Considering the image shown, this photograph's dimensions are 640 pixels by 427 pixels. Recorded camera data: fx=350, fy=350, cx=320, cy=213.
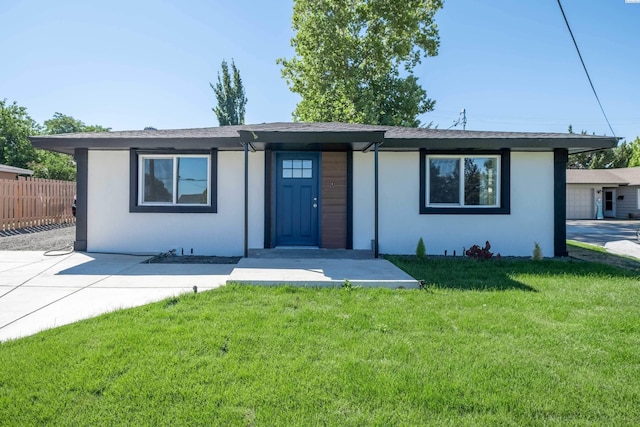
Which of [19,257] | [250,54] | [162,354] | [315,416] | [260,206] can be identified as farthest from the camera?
[250,54]

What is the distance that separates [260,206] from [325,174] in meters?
1.59

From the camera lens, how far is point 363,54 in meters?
18.7

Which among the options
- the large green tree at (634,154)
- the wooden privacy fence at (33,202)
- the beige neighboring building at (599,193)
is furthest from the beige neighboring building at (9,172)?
the large green tree at (634,154)

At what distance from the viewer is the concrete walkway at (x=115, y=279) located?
151 inches

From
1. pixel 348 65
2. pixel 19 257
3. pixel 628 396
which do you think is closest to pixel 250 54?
pixel 348 65

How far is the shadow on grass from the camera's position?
4.99 meters

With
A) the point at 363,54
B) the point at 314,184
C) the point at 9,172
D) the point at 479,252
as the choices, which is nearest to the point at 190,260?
the point at 314,184

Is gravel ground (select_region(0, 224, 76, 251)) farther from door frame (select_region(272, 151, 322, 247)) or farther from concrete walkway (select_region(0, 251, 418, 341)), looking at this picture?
door frame (select_region(272, 151, 322, 247))

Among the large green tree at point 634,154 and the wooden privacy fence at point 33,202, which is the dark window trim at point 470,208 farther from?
the large green tree at point 634,154

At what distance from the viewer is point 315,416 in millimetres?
2031

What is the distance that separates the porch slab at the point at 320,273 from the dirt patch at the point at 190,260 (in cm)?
77

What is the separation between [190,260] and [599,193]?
26447 mm

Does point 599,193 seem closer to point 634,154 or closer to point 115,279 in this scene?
point 634,154

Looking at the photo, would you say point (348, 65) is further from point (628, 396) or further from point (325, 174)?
point (628, 396)
